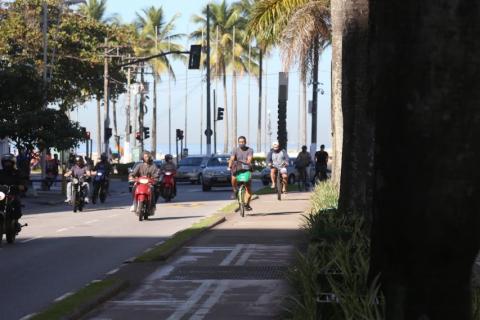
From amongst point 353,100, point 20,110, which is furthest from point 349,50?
point 20,110

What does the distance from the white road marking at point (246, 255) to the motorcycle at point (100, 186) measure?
1893cm

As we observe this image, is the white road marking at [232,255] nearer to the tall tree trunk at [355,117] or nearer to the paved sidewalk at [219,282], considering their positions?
the paved sidewalk at [219,282]

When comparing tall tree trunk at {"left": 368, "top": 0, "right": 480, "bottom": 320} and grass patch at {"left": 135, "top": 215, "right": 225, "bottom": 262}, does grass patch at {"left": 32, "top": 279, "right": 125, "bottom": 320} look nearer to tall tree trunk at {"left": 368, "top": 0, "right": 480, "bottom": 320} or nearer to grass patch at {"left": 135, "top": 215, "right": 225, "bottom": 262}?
grass patch at {"left": 135, "top": 215, "right": 225, "bottom": 262}

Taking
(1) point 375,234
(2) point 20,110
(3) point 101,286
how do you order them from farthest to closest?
(2) point 20,110, (3) point 101,286, (1) point 375,234

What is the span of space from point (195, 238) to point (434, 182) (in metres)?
14.5

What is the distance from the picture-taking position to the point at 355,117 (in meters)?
15.8

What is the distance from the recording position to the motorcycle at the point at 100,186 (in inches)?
1441

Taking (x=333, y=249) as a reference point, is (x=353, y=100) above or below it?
above

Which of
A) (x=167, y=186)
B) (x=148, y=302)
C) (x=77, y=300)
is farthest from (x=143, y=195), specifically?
(x=77, y=300)

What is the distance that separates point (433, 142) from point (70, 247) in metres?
14.8

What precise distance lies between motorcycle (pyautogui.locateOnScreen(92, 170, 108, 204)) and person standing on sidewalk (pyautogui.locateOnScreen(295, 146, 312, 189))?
321 inches

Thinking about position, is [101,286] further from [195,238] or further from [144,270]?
[195,238]

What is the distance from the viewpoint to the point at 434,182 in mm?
5082

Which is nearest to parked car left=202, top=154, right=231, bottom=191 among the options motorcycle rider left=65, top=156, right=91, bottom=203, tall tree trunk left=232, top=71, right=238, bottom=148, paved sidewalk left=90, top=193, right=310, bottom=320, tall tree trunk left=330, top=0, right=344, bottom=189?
motorcycle rider left=65, top=156, right=91, bottom=203
